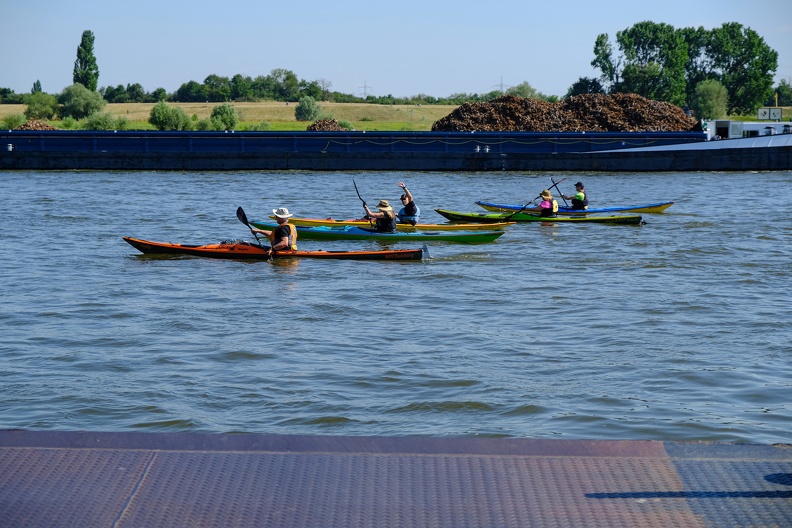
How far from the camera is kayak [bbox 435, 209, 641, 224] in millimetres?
27553

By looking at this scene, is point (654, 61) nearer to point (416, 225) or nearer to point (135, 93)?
point (135, 93)

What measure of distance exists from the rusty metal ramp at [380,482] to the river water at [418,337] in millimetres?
2567

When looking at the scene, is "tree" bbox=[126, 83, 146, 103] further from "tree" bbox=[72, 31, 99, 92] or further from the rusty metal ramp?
the rusty metal ramp

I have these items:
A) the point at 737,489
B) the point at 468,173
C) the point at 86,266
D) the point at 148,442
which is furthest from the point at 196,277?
the point at 468,173

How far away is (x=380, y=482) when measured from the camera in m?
6.13

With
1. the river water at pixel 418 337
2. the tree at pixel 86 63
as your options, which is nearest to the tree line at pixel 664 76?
the tree at pixel 86 63

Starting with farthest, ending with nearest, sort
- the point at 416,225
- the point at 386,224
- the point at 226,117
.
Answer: the point at 226,117 → the point at 416,225 → the point at 386,224

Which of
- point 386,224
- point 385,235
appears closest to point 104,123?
point 386,224

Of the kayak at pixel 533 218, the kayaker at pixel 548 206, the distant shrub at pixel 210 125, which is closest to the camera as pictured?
the kayak at pixel 533 218

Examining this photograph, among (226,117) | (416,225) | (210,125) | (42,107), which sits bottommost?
(416,225)

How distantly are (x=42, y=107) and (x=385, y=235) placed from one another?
276 ft

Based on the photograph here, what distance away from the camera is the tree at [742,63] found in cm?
12825

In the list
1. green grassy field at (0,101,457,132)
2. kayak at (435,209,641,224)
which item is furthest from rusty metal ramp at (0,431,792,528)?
green grassy field at (0,101,457,132)

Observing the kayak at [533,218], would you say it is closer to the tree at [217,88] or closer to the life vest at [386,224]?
the life vest at [386,224]
